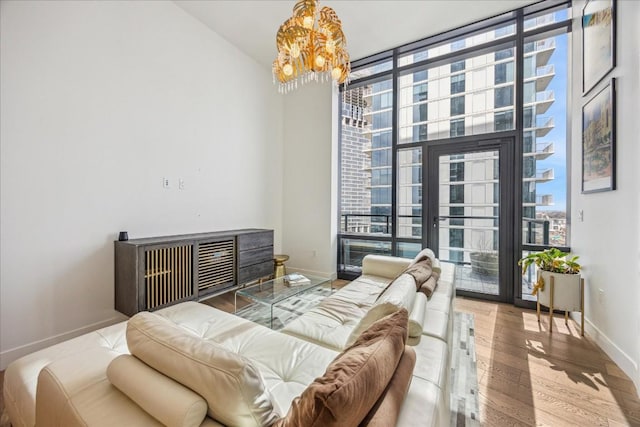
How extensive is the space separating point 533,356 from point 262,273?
2964 mm

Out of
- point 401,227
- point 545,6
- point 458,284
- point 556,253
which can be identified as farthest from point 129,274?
point 545,6

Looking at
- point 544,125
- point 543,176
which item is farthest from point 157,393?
point 544,125

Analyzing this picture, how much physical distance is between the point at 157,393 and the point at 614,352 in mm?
3091

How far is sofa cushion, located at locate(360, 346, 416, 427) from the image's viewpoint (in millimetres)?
Answer: 750

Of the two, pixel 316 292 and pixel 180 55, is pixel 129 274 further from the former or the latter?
pixel 180 55

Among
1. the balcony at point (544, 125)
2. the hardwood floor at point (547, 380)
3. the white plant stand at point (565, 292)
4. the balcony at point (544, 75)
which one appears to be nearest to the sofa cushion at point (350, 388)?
the hardwood floor at point (547, 380)

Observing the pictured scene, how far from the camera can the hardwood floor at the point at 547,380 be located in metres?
1.57

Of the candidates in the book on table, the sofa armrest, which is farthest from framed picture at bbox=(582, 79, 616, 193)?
the book on table

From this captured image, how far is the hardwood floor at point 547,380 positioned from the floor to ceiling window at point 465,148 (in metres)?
0.89

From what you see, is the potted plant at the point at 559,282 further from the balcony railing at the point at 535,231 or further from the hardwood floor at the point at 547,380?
the balcony railing at the point at 535,231

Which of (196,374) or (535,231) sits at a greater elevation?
(535,231)

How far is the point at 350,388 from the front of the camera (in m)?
0.69

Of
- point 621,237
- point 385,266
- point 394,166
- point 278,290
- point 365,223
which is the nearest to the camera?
point 621,237

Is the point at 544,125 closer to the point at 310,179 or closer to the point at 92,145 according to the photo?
the point at 310,179
